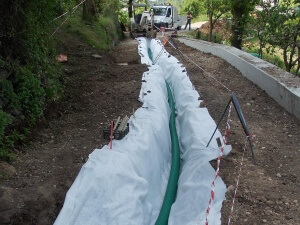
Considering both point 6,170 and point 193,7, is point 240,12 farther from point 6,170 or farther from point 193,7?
point 193,7

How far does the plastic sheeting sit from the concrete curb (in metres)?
1.51

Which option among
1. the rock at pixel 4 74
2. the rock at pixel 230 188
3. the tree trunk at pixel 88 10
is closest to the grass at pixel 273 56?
the tree trunk at pixel 88 10

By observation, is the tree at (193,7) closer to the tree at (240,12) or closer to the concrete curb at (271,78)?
the tree at (240,12)

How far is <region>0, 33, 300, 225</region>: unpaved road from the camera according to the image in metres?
3.44

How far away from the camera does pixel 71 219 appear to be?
3.08 metres

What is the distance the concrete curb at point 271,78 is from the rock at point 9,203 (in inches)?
181

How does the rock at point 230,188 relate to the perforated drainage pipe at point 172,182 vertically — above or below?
above

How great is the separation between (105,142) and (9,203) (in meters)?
1.85

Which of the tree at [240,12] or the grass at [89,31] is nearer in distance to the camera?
the grass at [89,31]

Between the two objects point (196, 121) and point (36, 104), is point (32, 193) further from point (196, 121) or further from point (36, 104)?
point (196, 121)

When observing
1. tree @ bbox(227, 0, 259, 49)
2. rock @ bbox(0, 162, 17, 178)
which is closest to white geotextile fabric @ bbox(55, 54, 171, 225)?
rock @ bbox(0, 162, 17, 178)

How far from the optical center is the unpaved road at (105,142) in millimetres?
3439

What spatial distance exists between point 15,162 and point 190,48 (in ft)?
34.3

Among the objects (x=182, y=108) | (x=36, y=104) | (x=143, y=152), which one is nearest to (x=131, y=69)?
(x=182, y=108)
